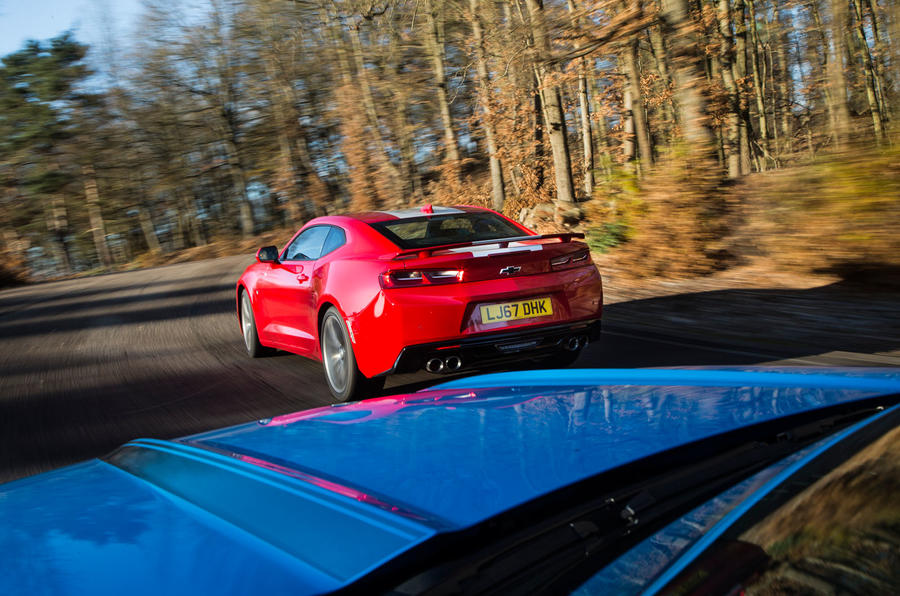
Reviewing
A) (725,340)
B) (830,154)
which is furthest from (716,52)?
(725,340)

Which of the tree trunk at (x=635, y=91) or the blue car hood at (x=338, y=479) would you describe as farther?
the tree trunk at (x=635, y=91)

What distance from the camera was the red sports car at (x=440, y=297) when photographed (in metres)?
4.98

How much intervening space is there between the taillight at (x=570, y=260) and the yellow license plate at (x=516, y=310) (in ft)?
0.92

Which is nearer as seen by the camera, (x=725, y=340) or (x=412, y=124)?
(x=725, y=340)

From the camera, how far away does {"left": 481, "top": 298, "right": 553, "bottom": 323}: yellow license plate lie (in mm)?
5059

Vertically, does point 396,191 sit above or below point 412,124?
below

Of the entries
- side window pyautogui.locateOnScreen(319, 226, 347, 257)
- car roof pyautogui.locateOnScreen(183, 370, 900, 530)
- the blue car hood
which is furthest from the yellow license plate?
the blue car hood

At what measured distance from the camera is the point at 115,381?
700 centimetres

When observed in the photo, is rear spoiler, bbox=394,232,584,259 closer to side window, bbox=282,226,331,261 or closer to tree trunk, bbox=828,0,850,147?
side window, bbox=282,226,331,261

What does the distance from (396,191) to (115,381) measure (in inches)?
1000

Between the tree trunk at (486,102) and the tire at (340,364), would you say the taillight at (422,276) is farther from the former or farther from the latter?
the tree trunk at (486,102)

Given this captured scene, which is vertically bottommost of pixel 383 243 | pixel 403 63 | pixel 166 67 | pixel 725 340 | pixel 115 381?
pixel 725 340

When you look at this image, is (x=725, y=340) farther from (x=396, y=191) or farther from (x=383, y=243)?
(x=396, y=191)

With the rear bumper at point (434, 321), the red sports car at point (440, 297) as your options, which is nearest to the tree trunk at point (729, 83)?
the red sports car at point (440, 297)
